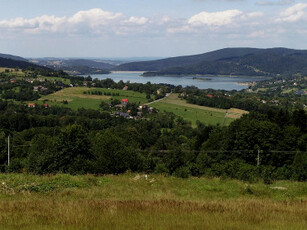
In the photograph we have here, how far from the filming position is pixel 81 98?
4321 inches

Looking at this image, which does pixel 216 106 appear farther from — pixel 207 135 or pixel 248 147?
pixel 248 147

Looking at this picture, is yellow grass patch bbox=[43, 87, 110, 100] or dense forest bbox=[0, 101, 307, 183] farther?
yellow grass patch bbox=[43, 87, 110, 100]

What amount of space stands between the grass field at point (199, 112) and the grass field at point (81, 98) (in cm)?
1216

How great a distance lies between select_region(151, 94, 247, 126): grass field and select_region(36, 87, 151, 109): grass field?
12160 millimetres

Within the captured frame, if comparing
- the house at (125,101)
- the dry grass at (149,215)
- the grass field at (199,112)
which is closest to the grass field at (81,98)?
the house at (125,101)

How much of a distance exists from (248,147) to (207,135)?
54.6 ft

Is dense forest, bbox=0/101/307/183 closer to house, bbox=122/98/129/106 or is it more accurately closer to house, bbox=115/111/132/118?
house, bbox=115/111/132/118

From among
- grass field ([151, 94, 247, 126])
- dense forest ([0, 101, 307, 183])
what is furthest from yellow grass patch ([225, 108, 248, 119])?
dense forest ([0, 101, 307, 183])

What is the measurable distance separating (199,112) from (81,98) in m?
41.5

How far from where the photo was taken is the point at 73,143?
19188 millimetres

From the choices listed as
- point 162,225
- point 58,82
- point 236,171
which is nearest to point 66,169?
point 236,171

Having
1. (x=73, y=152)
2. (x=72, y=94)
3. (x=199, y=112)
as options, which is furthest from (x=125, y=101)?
(x=73, y=152)

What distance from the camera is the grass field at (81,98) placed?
100 m

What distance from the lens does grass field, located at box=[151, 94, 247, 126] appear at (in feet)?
275
